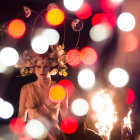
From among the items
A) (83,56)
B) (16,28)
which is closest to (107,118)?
(83,56)

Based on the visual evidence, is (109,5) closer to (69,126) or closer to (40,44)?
(40,44)

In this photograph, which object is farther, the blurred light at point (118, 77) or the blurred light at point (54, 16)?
the blurred light at point (118, 77)

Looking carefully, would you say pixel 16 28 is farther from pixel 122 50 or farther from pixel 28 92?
pixel 122 50

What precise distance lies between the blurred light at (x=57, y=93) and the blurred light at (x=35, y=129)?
0.95ft

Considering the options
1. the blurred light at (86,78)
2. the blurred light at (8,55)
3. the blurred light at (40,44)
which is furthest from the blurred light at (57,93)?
the blurred light at (86,78)

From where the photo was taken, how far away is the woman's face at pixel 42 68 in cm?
270

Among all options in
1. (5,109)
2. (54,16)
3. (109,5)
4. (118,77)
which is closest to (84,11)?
(109,5)

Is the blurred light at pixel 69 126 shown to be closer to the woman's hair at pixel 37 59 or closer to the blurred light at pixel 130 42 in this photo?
the woman's hair at pixel 37 59

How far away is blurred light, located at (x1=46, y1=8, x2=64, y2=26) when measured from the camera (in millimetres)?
2896

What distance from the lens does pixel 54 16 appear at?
9.71ft

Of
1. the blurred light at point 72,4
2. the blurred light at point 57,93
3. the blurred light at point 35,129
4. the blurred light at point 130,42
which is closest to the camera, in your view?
the blurred light at point 35,129

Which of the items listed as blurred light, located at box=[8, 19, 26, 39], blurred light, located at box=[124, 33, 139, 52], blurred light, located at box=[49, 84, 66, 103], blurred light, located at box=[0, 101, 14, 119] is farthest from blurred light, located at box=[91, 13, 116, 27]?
blurred light, located at box=[0, 101, 14, 119]

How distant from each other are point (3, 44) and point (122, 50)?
2811 millimetres

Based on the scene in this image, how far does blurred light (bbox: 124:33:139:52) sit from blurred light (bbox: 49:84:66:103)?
8.55ft
